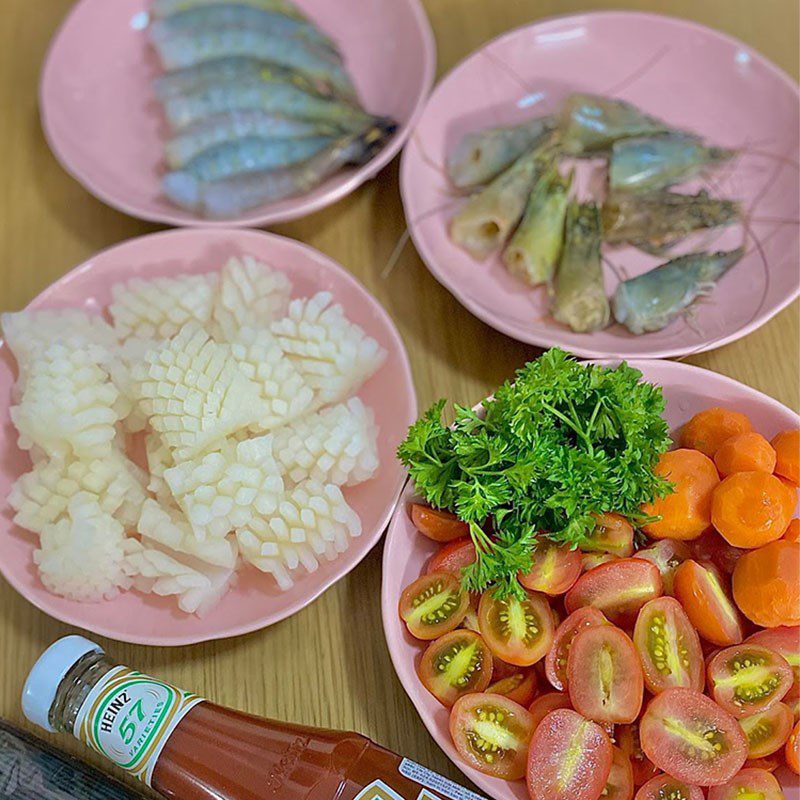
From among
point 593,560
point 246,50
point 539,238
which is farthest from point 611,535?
point 246,50

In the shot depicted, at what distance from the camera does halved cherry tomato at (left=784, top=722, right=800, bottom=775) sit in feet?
2.96

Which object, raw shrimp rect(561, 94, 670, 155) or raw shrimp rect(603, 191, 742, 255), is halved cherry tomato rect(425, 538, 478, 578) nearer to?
raw shrimp rect(603, 191, 742, 255)

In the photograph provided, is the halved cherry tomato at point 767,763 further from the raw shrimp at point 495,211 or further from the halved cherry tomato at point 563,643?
the raw shrimp at point 495,211

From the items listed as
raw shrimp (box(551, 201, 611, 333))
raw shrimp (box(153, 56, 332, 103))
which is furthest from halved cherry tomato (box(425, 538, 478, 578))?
raw shrimp (box(153, 56, 332, 103))

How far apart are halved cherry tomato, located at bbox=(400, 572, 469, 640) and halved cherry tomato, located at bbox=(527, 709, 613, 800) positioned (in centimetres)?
16

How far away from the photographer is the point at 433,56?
1.53 m

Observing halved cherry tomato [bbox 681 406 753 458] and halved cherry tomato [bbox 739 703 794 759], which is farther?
halved cherry tomato [bbox 681 406 753 458]

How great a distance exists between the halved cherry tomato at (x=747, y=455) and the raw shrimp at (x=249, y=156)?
835 mm

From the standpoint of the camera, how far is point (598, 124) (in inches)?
58.9

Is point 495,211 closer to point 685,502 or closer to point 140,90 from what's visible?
point 685,502

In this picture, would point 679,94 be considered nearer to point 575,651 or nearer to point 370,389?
point 370,389

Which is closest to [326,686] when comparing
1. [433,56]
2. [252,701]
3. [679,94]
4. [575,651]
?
[252,701]

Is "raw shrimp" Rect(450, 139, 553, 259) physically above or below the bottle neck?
above

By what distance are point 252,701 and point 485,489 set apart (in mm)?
461
